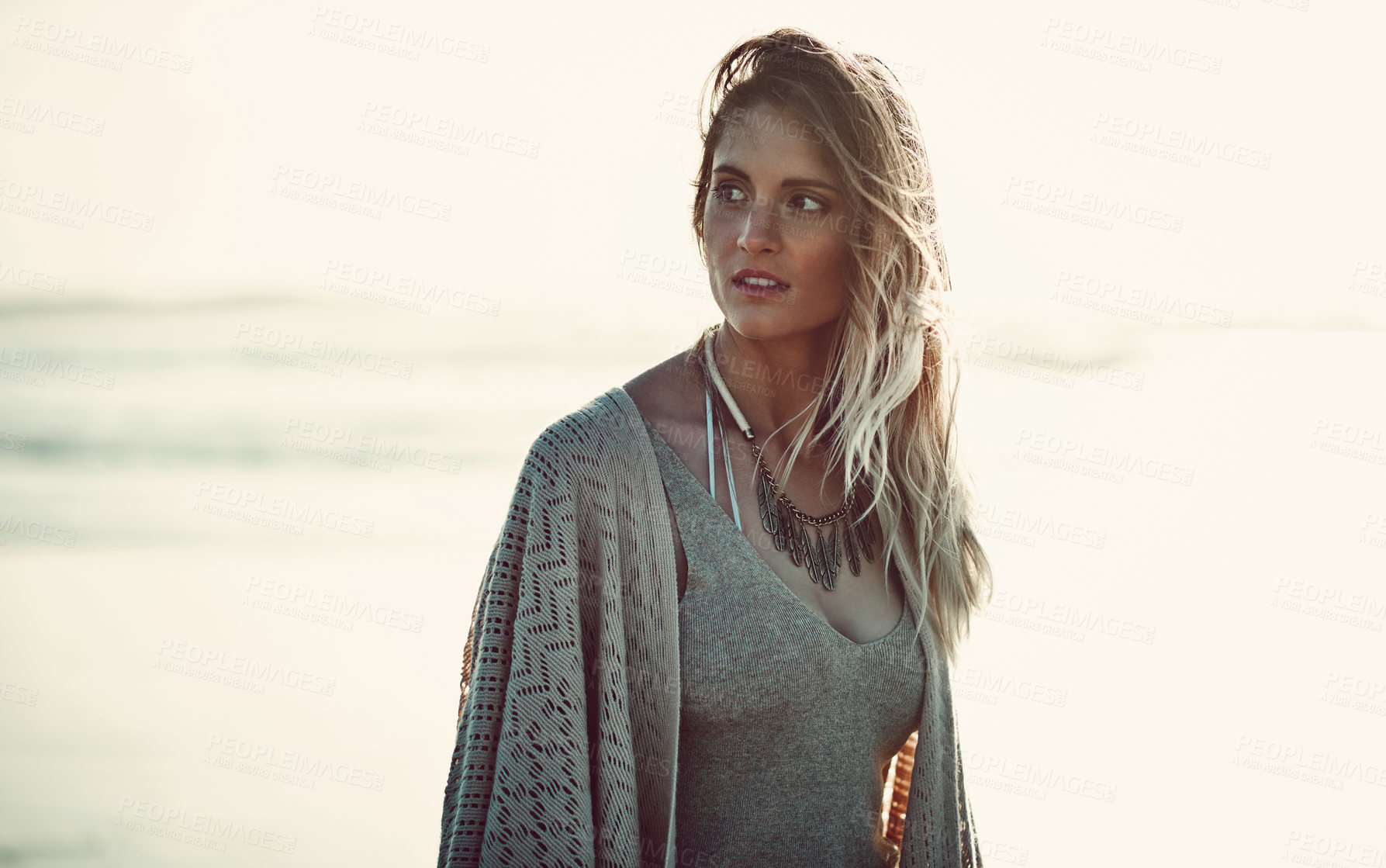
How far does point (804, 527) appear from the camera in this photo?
1.98 m

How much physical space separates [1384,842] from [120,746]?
3.67m

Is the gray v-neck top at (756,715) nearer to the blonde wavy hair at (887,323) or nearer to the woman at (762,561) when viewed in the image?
the woman at (762,561)

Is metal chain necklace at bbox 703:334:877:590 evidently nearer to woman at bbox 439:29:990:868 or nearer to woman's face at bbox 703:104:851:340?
woman at bbox 439:29:990:868

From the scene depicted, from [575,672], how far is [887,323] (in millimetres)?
910

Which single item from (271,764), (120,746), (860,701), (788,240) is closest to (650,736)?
(860,701)

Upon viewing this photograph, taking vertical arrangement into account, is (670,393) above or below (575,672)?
above

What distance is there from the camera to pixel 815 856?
5.83 feet

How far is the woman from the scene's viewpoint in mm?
1629

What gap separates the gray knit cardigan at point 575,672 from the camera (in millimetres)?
1580

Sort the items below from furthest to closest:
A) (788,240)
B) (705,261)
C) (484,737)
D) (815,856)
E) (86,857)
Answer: (86,857) → (705,261) → (788,240) → (815,856) → (484,737)

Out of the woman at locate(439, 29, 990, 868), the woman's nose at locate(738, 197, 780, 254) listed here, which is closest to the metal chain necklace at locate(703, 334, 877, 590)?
the woman at locate(439, 29, 990, 868)

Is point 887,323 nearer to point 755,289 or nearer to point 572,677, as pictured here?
point 755,289

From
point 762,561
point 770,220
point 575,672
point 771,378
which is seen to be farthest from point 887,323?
point 575,672

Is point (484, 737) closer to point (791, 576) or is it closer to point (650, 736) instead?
point (650, 736)
